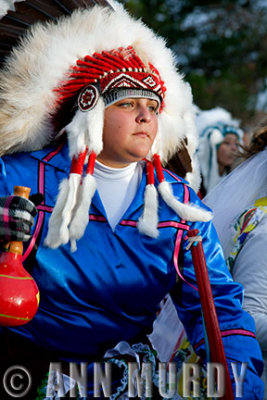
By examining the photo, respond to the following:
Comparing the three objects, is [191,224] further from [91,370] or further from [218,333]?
[91,370]

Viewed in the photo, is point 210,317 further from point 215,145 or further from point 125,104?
point 215,145

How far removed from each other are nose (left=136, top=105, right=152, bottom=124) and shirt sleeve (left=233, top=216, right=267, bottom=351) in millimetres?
775

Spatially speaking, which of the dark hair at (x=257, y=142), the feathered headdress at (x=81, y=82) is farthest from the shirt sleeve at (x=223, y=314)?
the dark hair at (x=257, y=142)

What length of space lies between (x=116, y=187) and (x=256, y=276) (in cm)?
74

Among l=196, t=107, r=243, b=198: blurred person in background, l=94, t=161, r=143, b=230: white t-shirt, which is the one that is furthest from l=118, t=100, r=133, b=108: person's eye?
l=196, t=107, r=243, b=198: blurred person in background

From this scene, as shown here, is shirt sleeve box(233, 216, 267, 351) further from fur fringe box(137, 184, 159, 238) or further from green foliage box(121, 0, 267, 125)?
green foliage box(121, 0, 267, 125)

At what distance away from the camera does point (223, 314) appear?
7.59 feet

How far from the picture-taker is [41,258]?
2.31 meters

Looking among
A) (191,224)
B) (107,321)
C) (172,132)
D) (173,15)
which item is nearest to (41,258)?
(107,321)

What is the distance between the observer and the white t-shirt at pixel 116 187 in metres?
2.52

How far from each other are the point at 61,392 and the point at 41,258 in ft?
1.68

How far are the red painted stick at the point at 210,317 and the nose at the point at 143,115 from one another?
617 millimetres

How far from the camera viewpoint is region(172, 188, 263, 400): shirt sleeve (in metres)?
2.22

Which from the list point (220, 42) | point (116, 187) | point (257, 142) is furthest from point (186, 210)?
point (220, 42)
